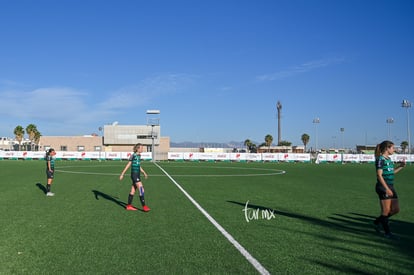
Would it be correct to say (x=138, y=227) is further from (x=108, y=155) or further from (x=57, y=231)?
(x=108, y=155)

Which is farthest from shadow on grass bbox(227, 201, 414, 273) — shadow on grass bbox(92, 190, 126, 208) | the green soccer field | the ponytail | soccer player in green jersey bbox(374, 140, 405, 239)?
shadow on grass bbox(92, 190, 126, 208)

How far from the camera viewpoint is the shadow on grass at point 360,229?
19.0 feet

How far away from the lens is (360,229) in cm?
817

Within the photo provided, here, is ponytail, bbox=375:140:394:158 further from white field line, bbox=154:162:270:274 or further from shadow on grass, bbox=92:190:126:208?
shadow on grass, bbox=92:190:126:208

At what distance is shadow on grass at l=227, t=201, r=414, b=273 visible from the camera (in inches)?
228

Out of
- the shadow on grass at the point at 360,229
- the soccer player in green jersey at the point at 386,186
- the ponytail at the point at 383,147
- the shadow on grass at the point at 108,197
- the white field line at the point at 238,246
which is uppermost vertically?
the ponytail at the point at 383,147

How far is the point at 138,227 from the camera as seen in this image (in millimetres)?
8227

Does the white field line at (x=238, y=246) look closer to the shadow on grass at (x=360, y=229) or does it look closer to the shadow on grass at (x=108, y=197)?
the shadow on grass at (x=360, y=229)

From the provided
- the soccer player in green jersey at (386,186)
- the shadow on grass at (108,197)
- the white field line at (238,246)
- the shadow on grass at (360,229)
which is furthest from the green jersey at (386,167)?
the shadow on grass at (108,197)

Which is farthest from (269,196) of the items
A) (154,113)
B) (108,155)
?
(108,155)

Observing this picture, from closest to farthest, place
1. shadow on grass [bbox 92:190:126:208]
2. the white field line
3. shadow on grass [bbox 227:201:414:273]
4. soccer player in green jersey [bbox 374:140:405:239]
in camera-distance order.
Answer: the white field line → shadow on grass [bbox 227:201:414:273] → soccer player in green jersey [bbox 374:140:405:239] → shadow on grass [bbox 92:190:126:208]

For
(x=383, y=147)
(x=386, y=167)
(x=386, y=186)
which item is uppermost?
(x=383, y=147)

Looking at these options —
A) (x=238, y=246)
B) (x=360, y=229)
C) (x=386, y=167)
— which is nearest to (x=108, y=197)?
(x=238, y=246)

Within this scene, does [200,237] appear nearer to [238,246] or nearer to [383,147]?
[238,246]
